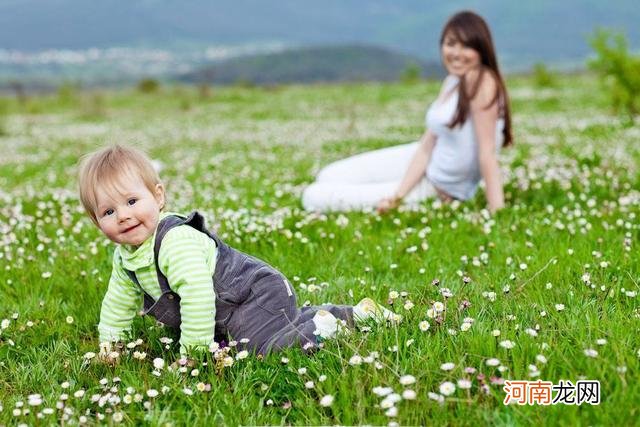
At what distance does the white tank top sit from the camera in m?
8.90

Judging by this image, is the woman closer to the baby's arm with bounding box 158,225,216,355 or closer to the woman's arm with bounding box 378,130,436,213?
the woman's arm with bounding box 378,130,436,213

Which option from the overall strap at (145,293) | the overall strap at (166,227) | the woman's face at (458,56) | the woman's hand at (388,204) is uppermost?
the woman's face at (458,56)

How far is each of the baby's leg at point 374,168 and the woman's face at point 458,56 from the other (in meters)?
1.93

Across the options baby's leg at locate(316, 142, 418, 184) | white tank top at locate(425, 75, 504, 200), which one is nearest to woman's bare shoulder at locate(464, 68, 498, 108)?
white tank top at locate(425, 75, 504, 200)

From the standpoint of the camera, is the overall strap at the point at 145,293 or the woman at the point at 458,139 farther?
the woman at the point at 458,139

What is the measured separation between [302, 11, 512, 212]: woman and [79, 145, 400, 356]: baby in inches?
155

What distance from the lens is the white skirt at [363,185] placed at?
8836mm

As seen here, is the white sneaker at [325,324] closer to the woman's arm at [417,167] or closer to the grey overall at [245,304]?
the grey overall at [245,304]

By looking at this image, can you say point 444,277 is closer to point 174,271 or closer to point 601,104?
point 174,271

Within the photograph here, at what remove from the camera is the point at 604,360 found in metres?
3.60

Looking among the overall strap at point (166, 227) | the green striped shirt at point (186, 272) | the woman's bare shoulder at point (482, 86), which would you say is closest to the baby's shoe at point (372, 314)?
the green striped shirt at point (186, 272)

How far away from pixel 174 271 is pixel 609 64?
734 inches

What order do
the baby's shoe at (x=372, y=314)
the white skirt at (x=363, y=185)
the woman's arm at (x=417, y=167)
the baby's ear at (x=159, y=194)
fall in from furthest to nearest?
1. the woman's arm at (x=417, y=167)
2. the white skirt at (x=363, y=185)
3. the baby's ear at (x=159, y=194)
4. the baby's shoe at (x=372, y=314)

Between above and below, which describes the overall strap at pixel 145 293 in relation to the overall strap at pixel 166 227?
below
